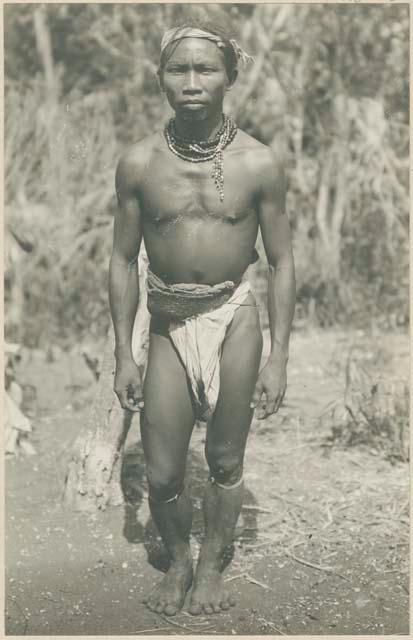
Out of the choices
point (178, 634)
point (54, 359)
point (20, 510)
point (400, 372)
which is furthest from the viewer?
point (54, 359)

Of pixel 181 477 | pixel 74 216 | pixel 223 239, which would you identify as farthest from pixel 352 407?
pixel 74 216

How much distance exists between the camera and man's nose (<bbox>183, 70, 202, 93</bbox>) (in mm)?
2645

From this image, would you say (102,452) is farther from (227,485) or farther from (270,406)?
(270,406)

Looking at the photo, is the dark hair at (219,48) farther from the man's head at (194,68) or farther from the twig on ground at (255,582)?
the twig on ground at (255,582)

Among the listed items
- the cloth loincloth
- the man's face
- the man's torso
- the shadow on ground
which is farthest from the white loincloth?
the shadow on ground

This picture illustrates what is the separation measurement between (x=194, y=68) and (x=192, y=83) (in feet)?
0.18

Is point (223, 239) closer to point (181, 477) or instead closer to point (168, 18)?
point (181, 477)

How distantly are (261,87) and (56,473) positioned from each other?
4.16m

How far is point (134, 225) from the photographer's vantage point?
2891 mm

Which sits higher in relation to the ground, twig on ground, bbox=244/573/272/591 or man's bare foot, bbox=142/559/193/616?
man's bare foot, bbox=142/559/193/616

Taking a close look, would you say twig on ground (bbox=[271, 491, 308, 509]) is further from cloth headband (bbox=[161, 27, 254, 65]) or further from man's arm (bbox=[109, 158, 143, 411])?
cloth headband (bbox=[161, 27, 254, 65])

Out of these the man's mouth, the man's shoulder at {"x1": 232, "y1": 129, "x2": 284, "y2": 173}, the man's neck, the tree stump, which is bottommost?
the tree stump

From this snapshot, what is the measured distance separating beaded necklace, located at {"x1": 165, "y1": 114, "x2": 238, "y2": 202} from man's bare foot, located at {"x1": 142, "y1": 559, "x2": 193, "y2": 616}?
4.64ft

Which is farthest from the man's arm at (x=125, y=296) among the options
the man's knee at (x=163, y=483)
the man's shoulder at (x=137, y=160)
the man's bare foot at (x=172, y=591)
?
the man's bare foot at (x=172, y=591)
